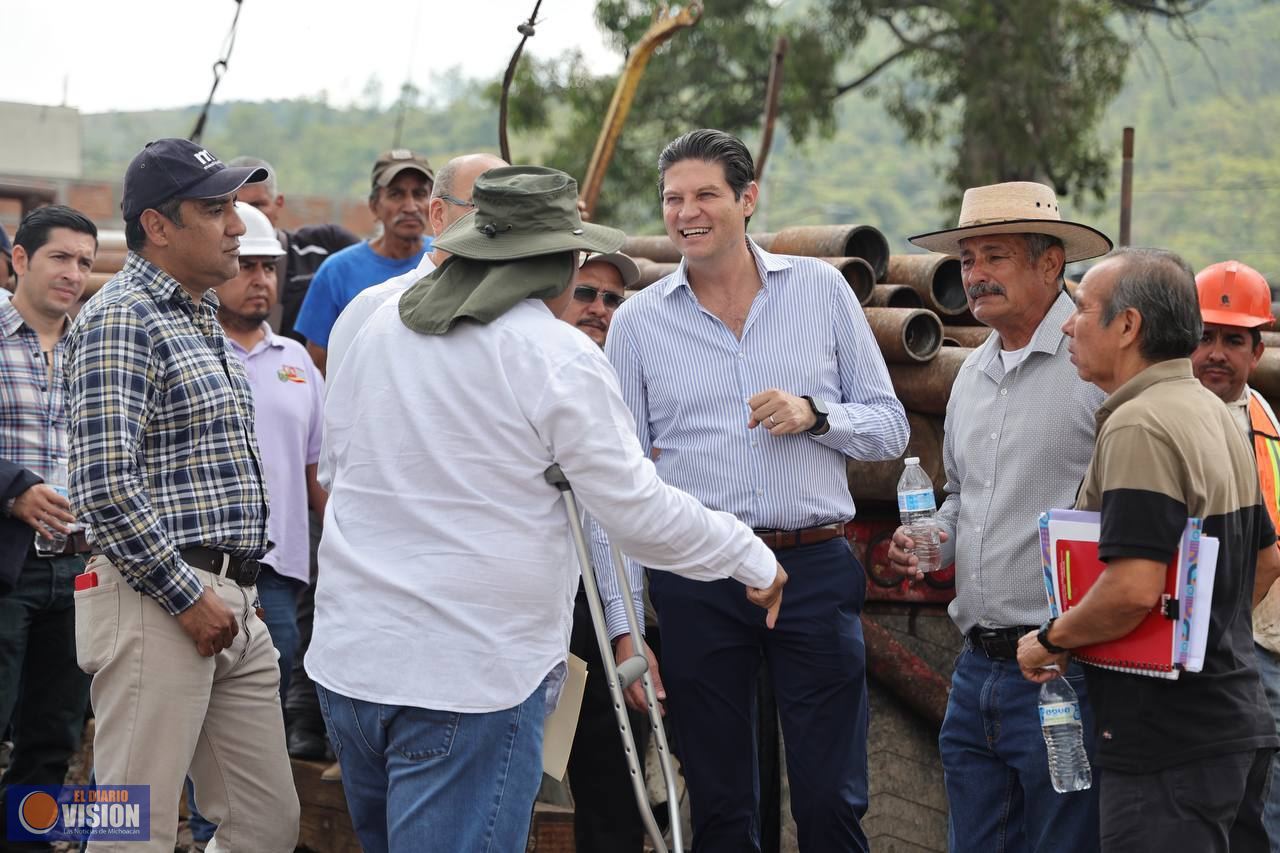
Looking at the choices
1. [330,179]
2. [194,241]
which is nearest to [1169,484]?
[194,241]

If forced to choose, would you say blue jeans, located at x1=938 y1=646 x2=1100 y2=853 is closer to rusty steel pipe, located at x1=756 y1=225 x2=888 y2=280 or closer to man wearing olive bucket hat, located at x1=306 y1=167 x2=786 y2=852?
man wearing olive bucket hat, located at x1=306 y1=167 x2=786 y2=852

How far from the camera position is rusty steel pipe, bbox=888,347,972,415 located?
5383 mm

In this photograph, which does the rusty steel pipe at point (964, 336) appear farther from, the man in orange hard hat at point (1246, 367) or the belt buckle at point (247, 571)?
the belt buckle at point (247, 571)

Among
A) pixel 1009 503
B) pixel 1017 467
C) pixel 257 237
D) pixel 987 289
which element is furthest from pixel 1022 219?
pixel 257 237

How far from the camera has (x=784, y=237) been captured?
6.09 metres

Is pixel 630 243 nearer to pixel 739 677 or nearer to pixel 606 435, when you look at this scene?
pixel 739 677

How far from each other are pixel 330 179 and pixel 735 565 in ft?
272

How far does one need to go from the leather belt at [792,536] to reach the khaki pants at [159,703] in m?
1.60

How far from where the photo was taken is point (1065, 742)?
371 cm

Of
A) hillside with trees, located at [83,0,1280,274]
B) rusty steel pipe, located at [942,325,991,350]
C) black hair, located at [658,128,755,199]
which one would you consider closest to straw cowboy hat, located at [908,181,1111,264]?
black hair, located at [658,128,755,199]

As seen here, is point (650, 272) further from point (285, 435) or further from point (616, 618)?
point (616, 618)

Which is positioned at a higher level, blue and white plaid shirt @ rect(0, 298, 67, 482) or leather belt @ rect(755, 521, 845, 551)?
blue and white plaid shirt @ rect(0, 298, 67, 482)

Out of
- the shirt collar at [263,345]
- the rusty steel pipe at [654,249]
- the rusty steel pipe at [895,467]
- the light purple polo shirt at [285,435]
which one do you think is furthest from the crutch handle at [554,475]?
the rusty steel pipe at [654,249]

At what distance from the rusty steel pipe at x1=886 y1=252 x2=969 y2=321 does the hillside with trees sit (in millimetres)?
13281
